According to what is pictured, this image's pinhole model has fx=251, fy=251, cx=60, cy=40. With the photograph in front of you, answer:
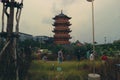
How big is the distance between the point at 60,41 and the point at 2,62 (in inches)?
1929

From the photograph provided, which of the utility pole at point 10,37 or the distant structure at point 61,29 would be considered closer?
the utility pole at point 10,37

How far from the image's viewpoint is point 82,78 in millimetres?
15750

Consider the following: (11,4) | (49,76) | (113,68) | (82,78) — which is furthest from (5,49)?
(113,68)

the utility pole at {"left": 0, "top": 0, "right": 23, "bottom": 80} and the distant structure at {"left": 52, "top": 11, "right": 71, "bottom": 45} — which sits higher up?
the distant structure at {"left": 52, "top": 11, "right": 71, "bottom": 45}

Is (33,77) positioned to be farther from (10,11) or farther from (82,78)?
(10,11)

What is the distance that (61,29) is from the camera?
64.1 metres

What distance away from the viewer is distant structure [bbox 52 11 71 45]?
63.2m

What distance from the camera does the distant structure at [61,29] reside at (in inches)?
2488

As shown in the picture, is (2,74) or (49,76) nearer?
(2,74)

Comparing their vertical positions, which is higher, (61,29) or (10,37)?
(61,29)

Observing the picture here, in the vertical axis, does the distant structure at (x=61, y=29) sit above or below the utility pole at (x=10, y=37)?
above

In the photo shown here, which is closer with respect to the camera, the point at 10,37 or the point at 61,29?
the point at 10,37

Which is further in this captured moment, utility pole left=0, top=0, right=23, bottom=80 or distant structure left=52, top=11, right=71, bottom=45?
distant structure left=52, top=11, right=71, bottom=45

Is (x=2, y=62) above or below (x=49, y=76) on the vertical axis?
above
